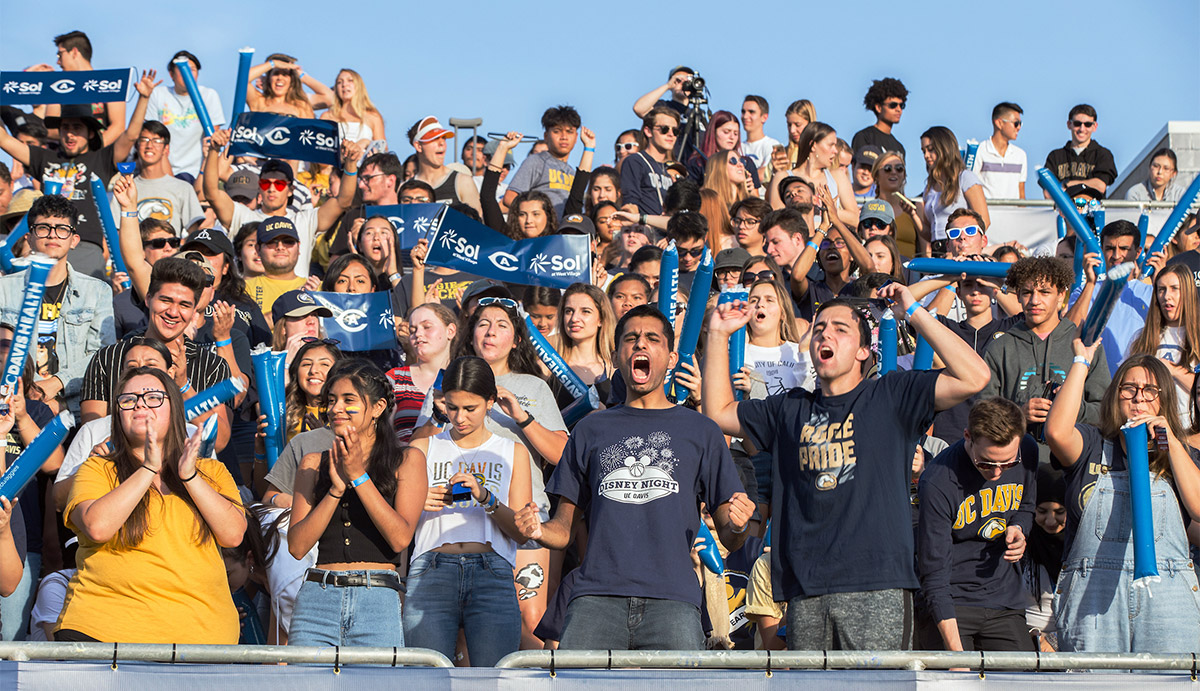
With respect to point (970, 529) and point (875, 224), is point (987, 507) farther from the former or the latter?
point (875, 224)

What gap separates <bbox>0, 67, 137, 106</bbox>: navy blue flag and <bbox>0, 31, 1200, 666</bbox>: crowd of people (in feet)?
6.40

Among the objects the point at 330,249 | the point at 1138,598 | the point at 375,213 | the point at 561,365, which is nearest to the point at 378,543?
the point at 561,365

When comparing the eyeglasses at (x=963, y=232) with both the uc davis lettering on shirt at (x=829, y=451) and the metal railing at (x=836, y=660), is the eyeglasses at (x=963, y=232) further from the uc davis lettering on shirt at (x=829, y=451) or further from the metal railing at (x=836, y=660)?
the metal railing at (x=836, y=660)

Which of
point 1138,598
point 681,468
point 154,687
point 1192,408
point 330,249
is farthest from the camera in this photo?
point 330,249

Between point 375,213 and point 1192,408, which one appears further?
point 375,213

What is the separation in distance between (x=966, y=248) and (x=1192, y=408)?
261 cm

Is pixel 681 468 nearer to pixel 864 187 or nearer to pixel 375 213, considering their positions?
pixel 375 213

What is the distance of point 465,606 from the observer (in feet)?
18.9

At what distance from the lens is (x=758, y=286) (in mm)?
7910

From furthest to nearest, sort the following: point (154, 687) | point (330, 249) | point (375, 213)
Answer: point (330, 249) < point (375, 213) < point (154, 687)

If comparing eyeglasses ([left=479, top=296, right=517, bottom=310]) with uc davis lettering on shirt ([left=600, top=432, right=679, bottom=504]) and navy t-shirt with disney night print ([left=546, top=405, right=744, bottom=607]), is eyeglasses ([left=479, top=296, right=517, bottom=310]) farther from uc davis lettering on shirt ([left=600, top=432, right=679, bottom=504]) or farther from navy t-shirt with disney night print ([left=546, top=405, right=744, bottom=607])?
uc davis lettering on shirt ([left=600, top=432, right=679, bottom=504])

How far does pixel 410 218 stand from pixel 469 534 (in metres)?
4.55

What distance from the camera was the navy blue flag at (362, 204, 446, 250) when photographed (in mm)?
9891

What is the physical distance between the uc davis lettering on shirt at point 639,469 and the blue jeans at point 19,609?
269 cm
